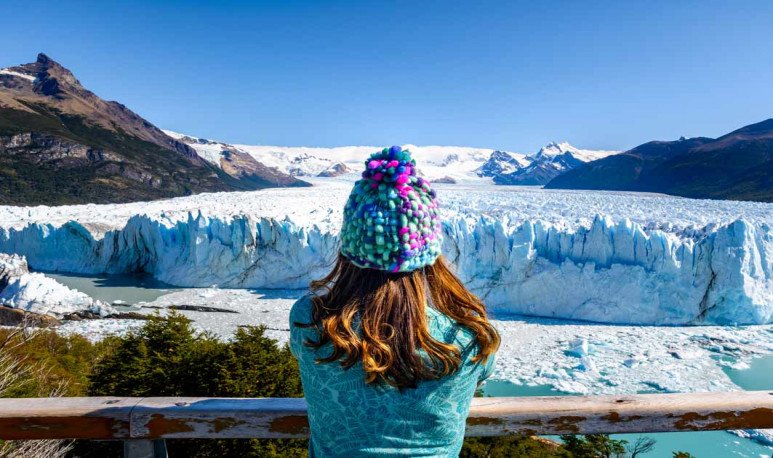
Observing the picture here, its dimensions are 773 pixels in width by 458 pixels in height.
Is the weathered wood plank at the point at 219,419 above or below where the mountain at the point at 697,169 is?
below

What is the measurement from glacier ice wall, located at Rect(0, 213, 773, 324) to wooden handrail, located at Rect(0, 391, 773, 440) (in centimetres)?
1028

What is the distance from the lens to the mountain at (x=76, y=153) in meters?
47.0

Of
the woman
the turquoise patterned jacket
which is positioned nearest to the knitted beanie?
the woman

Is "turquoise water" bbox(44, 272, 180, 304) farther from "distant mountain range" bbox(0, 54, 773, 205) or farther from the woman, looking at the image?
"distant mountain range" bbox(0, 54, 773, 205)

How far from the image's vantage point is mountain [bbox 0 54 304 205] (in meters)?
47.0

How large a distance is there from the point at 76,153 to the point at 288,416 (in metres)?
66.0

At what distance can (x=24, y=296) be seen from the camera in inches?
476

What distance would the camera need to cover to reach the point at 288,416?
1275 mm

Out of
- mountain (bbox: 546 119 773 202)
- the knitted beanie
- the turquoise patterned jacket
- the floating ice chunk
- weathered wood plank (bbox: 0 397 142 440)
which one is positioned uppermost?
mountain (bbox: 546 119 773 202)

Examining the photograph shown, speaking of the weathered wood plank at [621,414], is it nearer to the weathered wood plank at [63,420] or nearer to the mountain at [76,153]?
the weathered wood plank at [63,420]

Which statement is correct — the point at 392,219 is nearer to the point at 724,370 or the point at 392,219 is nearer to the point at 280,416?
the point at 280,416

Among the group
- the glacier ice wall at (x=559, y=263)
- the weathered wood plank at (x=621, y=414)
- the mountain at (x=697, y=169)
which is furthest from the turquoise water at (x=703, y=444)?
the mountain at (x=697, y=169)

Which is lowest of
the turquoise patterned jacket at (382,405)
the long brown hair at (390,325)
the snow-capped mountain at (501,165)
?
the turquoise patterned jacket at (382,405)

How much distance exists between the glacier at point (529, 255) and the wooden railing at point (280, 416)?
11.5 metres
